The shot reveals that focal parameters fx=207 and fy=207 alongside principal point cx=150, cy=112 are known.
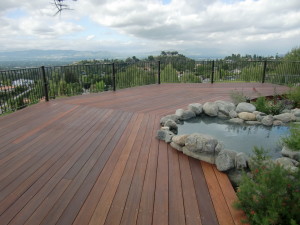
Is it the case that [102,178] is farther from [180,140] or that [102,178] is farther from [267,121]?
[267,121]

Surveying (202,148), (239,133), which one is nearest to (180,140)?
(202,148)

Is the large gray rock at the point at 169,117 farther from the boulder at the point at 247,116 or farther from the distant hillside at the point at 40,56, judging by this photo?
the distant hillside at the point at 40,56

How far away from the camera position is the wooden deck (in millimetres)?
1688

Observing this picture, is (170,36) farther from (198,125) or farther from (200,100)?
(198,125)

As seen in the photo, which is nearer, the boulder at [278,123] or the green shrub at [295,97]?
the boulder at [278,123]

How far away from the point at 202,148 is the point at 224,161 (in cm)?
32

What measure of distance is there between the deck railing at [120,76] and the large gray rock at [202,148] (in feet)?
14.1

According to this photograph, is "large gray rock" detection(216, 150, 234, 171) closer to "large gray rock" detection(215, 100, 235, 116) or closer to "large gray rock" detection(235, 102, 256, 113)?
"large gray rock" detection(215, 100, 235, 116)

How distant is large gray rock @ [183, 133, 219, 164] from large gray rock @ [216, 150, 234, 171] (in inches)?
4.4

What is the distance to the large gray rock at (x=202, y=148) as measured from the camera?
102 inches

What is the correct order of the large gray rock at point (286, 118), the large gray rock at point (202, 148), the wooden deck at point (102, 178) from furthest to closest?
the large gray rock at point (286, 118), the large gray rock at point (202, 148), the wooden deck at point (102, 178)

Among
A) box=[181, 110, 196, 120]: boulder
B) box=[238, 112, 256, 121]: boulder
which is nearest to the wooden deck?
box=[181, 110, 196, 120]: boulder

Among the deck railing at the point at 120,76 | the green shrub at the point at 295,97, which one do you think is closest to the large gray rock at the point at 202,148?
the green shrub at the point at 295,97

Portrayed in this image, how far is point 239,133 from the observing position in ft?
13.1
